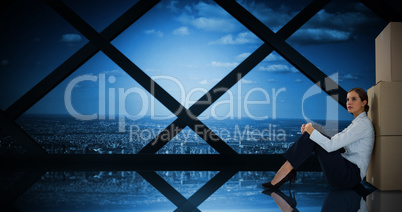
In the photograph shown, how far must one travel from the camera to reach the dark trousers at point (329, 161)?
6.66 feet

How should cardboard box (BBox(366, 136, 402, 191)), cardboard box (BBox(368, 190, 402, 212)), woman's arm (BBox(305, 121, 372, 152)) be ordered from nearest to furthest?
cardboard box (BBox(368, 190, 402, 212)), woman's arm (BBox(305, 121, 372, 152)), cardboard box (BBox(366, 136, 402, 191))

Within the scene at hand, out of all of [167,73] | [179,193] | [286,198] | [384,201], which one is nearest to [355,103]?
[384,201]

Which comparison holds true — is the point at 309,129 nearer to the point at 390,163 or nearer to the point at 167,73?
the point at 390,163

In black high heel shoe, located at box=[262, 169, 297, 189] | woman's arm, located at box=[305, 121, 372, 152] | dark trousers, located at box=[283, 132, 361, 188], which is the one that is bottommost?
black high heel shoe, located at box=[262, 169, 297, 189]

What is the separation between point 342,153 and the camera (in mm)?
2199

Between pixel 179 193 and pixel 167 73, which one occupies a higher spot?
pixel 167 73

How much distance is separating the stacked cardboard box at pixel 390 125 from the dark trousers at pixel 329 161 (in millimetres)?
180

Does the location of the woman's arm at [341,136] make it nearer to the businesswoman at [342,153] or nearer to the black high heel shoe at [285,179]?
the businesswoman at [342,153]

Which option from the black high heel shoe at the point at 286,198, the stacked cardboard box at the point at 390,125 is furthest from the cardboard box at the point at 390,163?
the black high heel shoe at the point at 286,198

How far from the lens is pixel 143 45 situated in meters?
5.05

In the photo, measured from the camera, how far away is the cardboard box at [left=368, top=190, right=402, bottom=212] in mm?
1615

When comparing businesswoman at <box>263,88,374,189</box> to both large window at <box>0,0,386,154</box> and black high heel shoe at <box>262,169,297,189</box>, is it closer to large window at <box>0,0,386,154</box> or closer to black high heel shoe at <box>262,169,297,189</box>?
black high heel shoe at <box>262,169,297,189</box>

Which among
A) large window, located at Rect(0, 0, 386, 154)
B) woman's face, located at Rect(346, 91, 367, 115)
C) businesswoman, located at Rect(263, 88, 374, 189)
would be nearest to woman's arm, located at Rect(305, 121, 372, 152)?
businesswoman, located at Rect(263, 88, 374, 189)

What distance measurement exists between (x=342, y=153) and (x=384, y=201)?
17.4 inches
